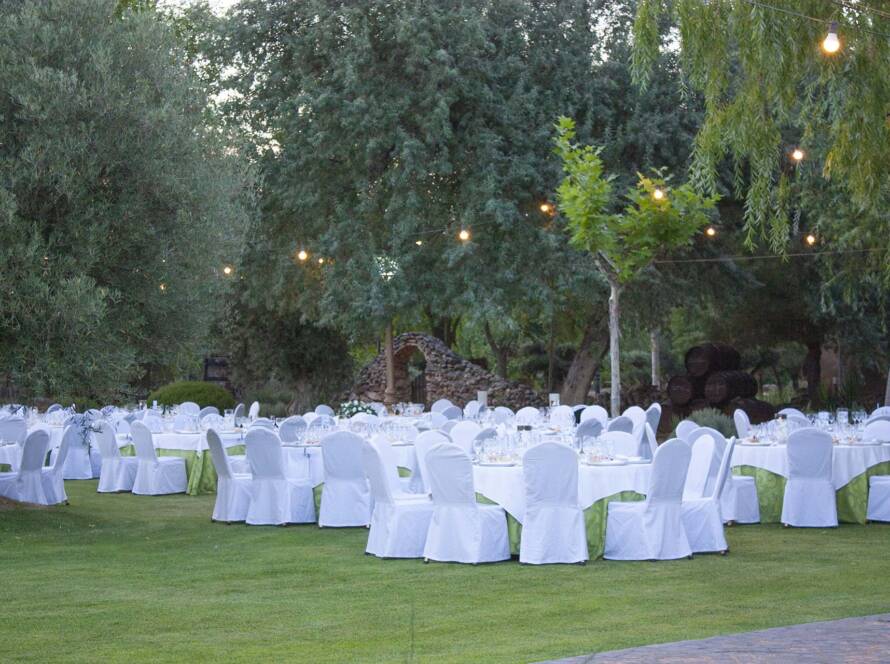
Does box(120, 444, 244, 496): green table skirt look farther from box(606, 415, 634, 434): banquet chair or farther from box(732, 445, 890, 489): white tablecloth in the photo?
box(732, 445, 890, 489): white tablecloth

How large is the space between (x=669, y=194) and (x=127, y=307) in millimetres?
9666

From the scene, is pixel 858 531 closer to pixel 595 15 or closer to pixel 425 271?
pixel 425 271

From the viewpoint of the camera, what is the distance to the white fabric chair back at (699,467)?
11.2m

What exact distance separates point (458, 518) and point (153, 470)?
7732 mm

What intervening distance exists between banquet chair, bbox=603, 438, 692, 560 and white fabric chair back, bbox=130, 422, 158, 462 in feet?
26.7

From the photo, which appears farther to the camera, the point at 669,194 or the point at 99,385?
the point at 669,194

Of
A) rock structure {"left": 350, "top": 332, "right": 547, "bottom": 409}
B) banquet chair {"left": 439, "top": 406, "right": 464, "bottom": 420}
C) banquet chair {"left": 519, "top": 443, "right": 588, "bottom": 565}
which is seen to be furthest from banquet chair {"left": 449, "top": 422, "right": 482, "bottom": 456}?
rock structure {"left": 350, "top": 332, "right": 547, "bottom": 409}

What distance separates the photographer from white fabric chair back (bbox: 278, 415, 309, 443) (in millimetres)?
15065

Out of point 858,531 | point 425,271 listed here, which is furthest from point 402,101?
point 858,531

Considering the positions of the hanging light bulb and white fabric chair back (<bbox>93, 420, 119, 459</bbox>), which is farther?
white fabric chair back (<bbox>93, 420, 119, 459</bbox>)

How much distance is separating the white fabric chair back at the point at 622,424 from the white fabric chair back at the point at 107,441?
680 cm

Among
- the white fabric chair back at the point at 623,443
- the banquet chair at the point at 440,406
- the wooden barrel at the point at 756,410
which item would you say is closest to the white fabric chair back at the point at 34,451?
the white fabric chair back at the point at 623,443

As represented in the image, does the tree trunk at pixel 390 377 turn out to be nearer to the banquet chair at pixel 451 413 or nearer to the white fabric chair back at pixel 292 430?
the banquet chair at pixel 451 413

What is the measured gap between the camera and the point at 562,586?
9.30 metres
